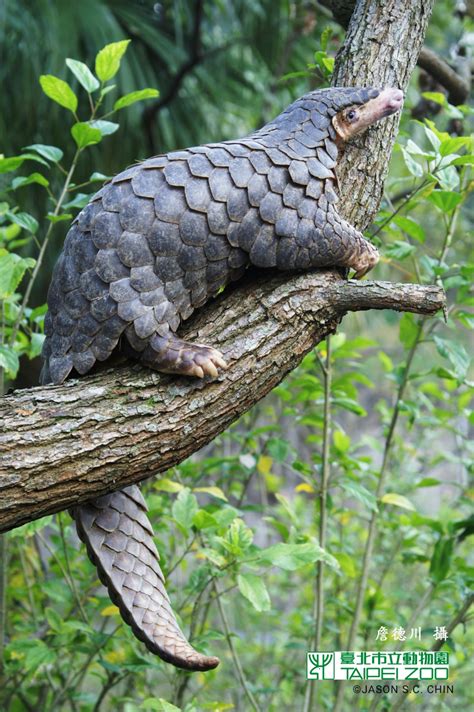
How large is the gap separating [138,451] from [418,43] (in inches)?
41.5

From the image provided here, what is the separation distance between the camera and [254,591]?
1.46 meters

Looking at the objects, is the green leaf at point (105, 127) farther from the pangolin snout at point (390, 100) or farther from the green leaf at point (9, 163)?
the pangolin snout at point (390, 100)

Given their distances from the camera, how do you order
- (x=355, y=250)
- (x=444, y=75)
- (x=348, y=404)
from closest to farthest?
(x=355, y=250), (x=348, y=404), (x=444, y=75)

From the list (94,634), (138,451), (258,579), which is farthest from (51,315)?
(94,634)

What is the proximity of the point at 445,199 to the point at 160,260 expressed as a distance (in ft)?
2.45

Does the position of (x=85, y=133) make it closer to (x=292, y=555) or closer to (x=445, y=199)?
(x=445, y=199)

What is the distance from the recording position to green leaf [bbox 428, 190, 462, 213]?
64.9 inches

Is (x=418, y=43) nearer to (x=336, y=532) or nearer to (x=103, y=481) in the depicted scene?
(x=103, y=481)

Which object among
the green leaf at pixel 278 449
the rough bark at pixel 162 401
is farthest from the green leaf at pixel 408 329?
the rough bark at pixel 162 401

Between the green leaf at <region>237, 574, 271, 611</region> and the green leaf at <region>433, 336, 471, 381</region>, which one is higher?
the green leaf at <region>433, 336, 471, 381</region>

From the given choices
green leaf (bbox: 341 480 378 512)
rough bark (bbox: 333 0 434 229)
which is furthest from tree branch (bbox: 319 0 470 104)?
green leaf (bbox: 341 480 378 512)

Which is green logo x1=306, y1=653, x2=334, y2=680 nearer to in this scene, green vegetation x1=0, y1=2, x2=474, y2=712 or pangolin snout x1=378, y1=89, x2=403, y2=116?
green vegetation x1=0, y1=2, x2=474, y2=712

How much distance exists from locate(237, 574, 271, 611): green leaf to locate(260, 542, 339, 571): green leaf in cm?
5

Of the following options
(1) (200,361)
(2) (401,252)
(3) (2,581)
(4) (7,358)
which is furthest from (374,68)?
(3) (2,581)
